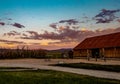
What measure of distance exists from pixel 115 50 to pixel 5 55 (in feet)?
88.3

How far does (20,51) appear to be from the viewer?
216 feet

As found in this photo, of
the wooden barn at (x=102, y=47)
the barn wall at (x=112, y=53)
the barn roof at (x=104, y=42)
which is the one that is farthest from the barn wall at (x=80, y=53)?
the barn wall at (x=112, y=53)

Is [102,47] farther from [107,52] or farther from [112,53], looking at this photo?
[112,53]

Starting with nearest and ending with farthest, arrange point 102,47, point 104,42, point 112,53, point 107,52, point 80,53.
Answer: point 112,53, point 107,52, point 102,47, point 104,42, point 80,53

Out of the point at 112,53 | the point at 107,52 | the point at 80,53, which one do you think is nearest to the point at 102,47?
the point at 107,52

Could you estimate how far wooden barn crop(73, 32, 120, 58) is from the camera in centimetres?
4886

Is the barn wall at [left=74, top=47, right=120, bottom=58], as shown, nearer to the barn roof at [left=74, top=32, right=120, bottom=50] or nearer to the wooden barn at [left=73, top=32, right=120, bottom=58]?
the wooden barn at [left=73, top=32, right=120, bottom=58]

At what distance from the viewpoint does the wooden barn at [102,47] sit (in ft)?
160

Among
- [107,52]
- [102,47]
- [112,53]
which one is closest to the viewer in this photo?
[112,53]

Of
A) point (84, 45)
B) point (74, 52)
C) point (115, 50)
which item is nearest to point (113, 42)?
point (115, 50)

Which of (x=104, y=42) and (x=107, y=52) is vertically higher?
(x=104, y=42)

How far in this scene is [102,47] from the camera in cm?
5244

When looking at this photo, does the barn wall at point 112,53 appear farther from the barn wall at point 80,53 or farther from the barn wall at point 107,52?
the barn wall at point 80,53

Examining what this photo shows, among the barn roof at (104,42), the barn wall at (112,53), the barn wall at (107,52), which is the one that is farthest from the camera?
the barn roof at (104,42)
